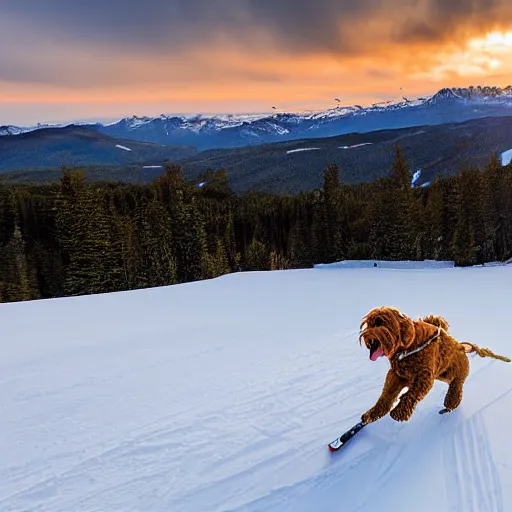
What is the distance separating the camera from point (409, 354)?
2.67 metres

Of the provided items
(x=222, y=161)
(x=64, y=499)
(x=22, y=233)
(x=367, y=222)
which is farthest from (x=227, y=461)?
(x=222, y=161)

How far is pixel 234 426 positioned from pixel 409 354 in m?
1.58

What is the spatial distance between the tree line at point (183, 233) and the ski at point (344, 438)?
→ 2034cm

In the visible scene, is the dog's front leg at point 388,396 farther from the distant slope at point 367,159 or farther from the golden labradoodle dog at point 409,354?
the distant slope at point 367,159

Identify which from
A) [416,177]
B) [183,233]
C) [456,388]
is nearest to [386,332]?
[456,388]

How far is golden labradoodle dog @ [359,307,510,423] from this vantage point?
8.16 ft

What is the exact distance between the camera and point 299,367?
439 cm

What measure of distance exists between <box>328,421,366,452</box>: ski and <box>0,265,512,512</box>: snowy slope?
6cm

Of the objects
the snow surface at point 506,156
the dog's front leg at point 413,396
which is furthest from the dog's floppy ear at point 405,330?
the snow surface at point 506,156

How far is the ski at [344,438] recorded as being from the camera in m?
2.85

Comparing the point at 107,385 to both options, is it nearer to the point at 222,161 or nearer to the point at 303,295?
the point at 303,295

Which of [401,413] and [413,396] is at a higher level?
[413,396]

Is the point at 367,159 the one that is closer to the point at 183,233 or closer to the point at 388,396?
the point at 183,233

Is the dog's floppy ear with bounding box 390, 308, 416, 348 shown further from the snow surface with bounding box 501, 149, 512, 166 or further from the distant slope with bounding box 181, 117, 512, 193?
the snow surface with bounding box 501, 149, 512, 166
